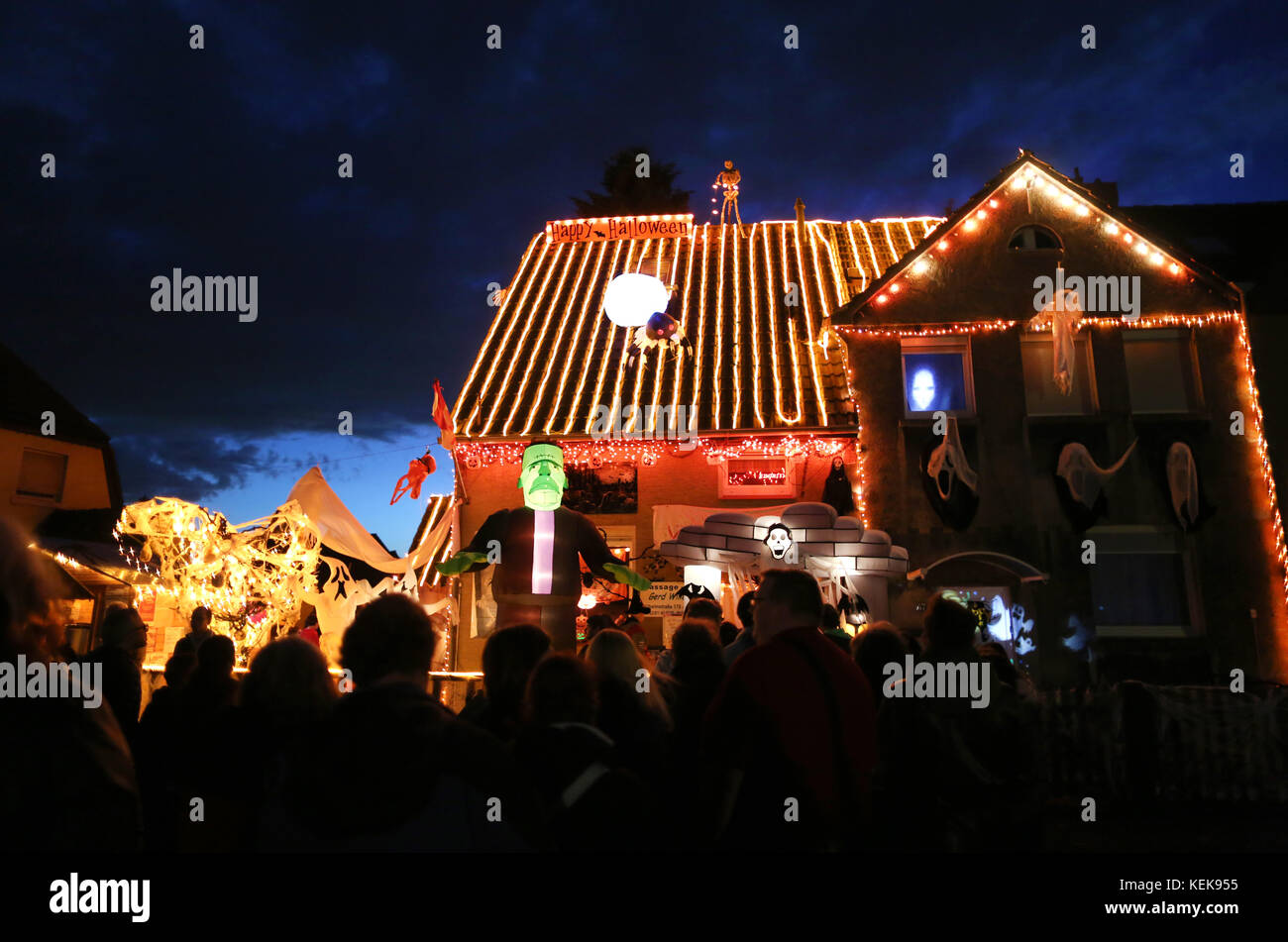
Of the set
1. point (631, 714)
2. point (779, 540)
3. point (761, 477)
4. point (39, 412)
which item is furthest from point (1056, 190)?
point (39, 412)

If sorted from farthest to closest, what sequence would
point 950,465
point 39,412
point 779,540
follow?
point 39,412 → point 950,465 → point 779,540

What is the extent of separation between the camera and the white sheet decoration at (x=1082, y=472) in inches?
486

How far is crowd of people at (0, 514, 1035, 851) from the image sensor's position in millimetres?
2211

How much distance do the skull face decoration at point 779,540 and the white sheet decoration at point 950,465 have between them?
12.0 ft

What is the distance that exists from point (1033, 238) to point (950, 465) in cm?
477

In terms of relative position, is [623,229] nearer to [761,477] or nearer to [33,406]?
[761,477]

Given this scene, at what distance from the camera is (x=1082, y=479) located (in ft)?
40.7

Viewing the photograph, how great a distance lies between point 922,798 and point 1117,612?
33.7 ft

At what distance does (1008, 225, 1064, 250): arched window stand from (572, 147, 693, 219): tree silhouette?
842 inches

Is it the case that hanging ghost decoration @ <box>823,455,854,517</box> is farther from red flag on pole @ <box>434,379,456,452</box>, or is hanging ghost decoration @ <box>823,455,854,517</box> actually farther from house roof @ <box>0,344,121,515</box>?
house roof @ <box>0,344,121,515</box>

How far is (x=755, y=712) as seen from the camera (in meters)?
3.19

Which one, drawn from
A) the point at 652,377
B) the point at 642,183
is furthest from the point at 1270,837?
the point at 642,183
